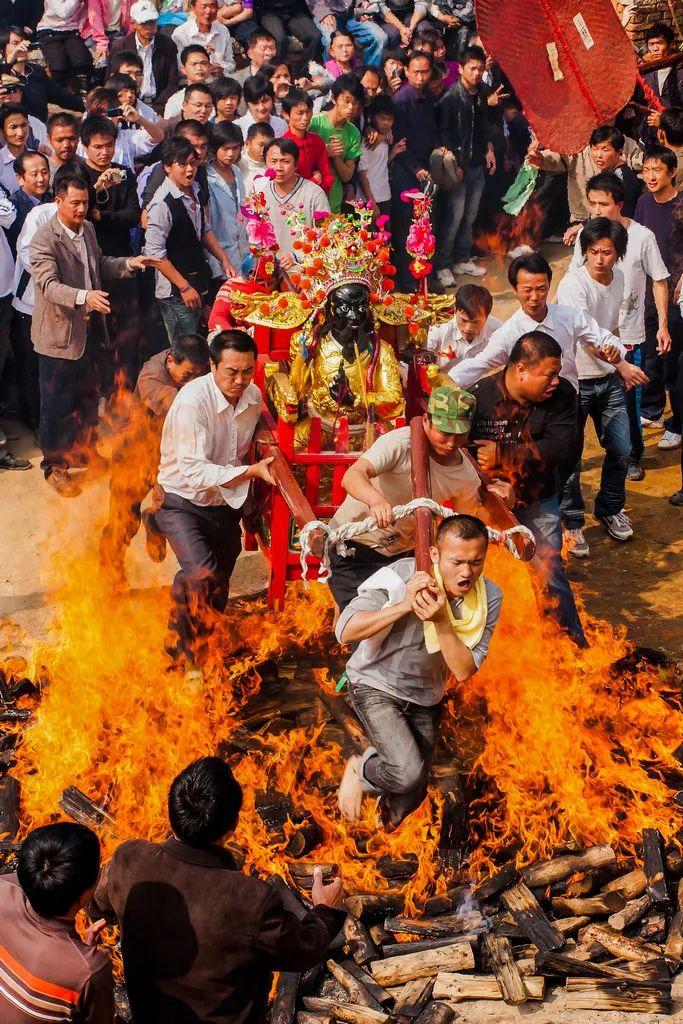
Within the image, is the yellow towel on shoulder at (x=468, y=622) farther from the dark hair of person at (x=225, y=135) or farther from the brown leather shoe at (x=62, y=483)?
the dark hair of person at (x=225, y=135)

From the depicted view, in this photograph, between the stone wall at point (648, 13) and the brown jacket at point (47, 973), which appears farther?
the stone wall at point (648, 13)

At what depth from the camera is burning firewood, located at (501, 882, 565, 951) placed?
500 centimetres

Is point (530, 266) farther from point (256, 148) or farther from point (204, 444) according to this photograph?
point (256, 148)

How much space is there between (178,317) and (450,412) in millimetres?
4474

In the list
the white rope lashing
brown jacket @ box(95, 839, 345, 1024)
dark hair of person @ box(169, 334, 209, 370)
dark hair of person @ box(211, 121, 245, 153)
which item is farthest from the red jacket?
brown jacket @ box(95, 839, 345, 1024)

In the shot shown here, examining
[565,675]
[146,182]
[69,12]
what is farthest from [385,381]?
[69,12]

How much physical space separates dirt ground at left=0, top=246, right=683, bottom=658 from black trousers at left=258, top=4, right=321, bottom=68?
5343 mm

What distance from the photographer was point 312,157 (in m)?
10.9

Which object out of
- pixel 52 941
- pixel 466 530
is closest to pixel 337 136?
pixel 466 530

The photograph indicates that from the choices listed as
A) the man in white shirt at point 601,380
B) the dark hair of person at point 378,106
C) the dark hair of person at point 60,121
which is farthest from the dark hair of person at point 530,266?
the dark hair of person at point 378,106

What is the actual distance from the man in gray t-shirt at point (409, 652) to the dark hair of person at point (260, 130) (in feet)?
20.1

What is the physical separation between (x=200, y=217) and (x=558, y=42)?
458 cm

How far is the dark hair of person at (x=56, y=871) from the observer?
3.47m

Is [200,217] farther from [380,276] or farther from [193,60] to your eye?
[380,276]
